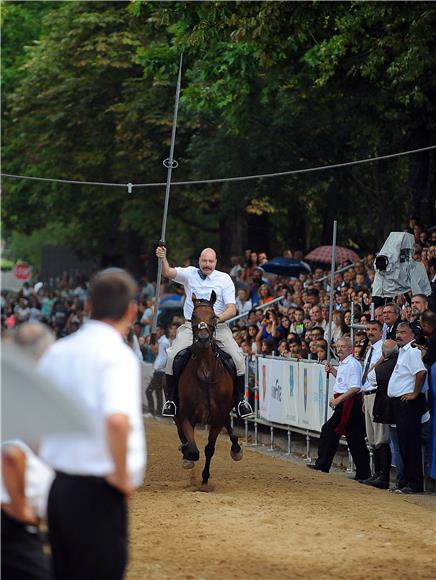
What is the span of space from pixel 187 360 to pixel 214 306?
70 centimetres

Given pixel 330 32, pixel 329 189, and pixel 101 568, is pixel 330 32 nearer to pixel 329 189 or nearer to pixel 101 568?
pixel 329 189

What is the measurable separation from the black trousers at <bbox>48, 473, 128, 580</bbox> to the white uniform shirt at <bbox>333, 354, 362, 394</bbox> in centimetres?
1230

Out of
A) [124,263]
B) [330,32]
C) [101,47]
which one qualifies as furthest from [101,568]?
[124,263]

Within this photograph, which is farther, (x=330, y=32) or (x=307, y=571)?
(x=330, y=32)

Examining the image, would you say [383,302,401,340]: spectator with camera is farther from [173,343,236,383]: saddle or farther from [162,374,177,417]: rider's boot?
[162,374,177,417]: rider's boot

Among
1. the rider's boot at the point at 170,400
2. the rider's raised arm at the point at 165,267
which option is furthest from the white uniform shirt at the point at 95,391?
the rider's boot at the point at 170,400

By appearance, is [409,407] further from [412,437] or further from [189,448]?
[189,448]

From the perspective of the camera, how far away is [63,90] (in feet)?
144

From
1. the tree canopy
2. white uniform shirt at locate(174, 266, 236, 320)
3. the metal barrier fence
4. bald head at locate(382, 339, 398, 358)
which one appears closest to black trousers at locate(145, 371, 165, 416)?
the tree canopy

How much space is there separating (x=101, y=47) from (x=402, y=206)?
10512 millimetres

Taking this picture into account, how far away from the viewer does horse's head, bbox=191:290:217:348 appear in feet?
53.2

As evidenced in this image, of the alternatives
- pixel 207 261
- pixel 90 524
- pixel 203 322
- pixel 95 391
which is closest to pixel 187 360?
pixel 203 322

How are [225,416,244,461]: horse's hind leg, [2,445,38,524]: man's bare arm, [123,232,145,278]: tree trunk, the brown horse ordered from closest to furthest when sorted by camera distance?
[2,445,38,524]: man's bare arm → the brown horse → [225,416,244,461]: horse's hind leg → [123,232,145,278]: tree trunk

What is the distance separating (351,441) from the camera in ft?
61.7
